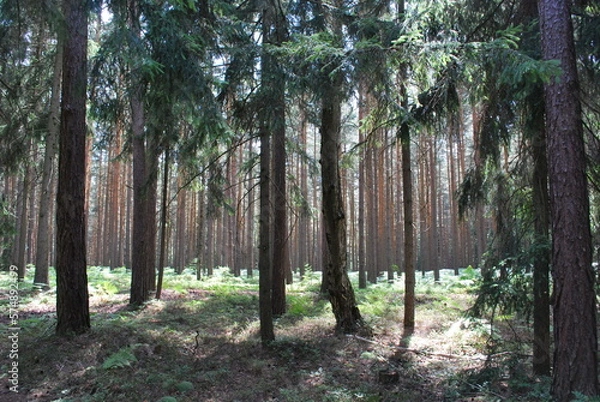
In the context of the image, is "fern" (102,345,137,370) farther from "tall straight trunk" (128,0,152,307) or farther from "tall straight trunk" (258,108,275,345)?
"tall straight trunk" (128,0,152,307)

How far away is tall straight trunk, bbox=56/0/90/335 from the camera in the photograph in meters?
6.60

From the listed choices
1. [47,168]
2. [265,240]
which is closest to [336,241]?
[265,240]

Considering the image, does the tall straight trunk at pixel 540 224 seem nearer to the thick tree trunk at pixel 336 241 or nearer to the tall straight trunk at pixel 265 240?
the thick tree trunk at pixel 336 241

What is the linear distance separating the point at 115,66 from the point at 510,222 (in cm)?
704

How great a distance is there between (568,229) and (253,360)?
205 inches

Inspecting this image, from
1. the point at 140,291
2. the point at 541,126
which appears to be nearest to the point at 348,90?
the point at 541,126

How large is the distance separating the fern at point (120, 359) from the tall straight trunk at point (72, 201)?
1055 mm

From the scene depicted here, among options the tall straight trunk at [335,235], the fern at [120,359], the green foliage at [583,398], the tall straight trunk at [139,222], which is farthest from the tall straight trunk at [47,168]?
the green foliage at [583,398]

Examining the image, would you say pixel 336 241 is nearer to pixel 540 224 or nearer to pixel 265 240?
pixel 265 240

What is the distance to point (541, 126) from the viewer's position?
5883 millimetres

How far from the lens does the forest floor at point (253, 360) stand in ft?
Answer: 17.8

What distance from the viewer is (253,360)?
687 centimetres

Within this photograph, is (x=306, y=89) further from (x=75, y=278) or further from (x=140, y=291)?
(x=140, y=291)

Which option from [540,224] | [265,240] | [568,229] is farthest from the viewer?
[265,240]
